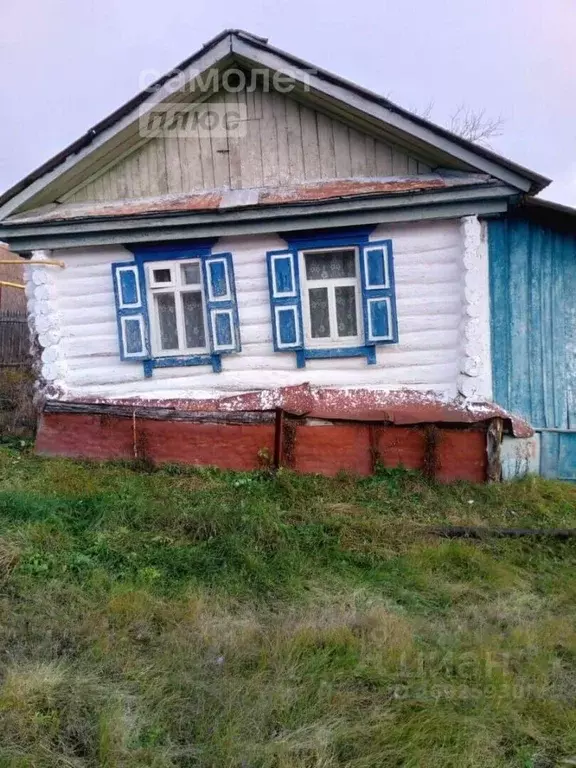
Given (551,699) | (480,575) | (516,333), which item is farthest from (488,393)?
(551,699)

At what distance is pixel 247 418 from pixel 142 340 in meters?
1.64

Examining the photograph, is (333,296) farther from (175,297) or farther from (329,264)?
(175,297)

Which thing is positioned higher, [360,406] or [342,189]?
[342,189]

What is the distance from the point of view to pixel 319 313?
6.81 m

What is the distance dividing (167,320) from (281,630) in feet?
15.3

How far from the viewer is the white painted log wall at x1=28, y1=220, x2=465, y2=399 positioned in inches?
254

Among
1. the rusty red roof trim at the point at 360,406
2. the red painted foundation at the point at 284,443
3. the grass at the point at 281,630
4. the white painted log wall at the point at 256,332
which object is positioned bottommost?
the grass at the point at 281,630

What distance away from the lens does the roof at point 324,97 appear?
19.4 feet

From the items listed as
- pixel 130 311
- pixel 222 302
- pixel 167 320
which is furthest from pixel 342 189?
pixel 130 311

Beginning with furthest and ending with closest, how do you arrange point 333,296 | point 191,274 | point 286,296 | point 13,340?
point 13,340 → point 191,274 → point 333,296 → point 286,296

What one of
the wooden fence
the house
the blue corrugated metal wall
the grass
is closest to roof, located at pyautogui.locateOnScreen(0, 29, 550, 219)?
→ the house

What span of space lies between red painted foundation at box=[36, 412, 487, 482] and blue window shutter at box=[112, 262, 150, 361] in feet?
2.94

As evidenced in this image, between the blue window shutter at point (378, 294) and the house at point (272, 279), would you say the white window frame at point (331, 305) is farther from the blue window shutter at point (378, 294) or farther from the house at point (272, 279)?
the blue window shutter at point (378, 294)

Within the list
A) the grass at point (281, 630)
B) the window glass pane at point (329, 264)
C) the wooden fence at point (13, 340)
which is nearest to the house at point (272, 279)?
the window glass pane at point (329, 264)
